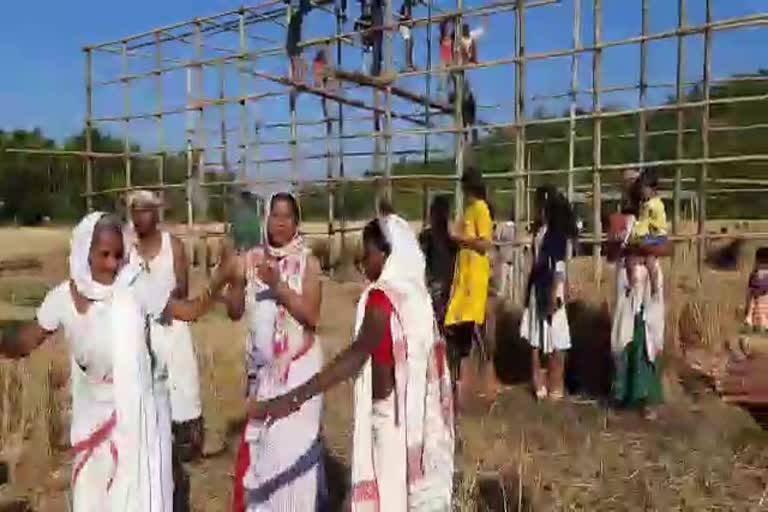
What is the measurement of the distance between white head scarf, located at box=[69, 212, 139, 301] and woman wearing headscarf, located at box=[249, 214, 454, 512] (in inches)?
28.8

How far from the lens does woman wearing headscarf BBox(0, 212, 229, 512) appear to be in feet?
12.6

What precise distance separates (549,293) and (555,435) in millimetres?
1475

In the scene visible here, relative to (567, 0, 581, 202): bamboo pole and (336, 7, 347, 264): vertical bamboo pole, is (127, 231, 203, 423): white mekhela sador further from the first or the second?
(336, 7, 347, 264): vertical bamboo pole

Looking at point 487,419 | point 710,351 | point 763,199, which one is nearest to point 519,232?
point 710,351

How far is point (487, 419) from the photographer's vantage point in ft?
24.0

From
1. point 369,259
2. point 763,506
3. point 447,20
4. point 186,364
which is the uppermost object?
point 447,20

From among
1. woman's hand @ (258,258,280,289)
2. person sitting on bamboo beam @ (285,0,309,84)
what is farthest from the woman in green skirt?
person sitting on bamboo beam @ (285,0,309,84)

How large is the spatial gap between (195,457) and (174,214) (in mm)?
12578

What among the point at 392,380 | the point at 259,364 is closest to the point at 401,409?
the point at 392,380

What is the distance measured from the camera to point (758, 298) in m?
8.85

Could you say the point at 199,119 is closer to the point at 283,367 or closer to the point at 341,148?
the point at 341,148

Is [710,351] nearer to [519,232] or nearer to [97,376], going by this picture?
[519,232]

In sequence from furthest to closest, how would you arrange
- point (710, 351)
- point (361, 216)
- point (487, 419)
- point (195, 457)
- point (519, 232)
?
1. point (361, 216)
2. point (519, 232)
3. point (710, 351)
4. point (487, 419)
5. point (195, 457)

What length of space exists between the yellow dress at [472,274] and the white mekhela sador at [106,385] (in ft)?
13.0
